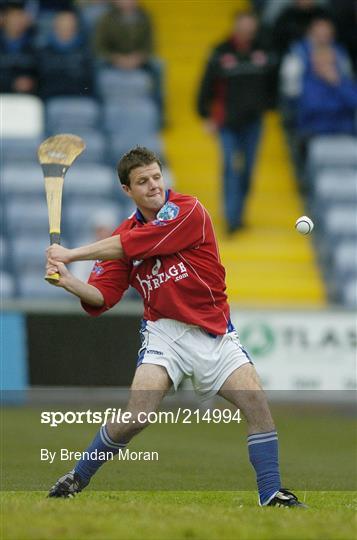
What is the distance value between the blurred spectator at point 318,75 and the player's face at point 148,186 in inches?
380

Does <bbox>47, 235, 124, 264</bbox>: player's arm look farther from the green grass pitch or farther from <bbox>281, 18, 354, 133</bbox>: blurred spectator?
<bbox>281, 18, 354, 133</bbox>: blurred spectator

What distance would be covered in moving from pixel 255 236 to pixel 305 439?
19.8ft

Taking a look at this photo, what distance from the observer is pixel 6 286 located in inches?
622

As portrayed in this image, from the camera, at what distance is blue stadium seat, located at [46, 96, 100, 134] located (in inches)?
703

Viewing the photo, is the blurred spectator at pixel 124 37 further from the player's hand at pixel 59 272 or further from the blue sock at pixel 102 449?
the blue sock at pixel 102 449

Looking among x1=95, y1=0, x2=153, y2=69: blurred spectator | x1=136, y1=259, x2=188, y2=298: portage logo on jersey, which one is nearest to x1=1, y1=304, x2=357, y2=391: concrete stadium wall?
x1=95, y1=0, x2=153, y2=69: blurred spectator

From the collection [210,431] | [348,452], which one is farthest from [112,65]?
[348,452]

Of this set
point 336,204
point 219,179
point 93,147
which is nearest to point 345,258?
point 336,204

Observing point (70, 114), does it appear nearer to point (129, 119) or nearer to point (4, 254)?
point (129, 119)

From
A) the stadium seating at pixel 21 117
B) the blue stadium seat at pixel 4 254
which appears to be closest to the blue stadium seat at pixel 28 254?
the blue stadium seat at pixel 4 254

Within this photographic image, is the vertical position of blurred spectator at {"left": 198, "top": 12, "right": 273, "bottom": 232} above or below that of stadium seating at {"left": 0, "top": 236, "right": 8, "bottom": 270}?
above

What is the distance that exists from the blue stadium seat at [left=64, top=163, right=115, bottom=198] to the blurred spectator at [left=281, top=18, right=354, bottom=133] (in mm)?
2529

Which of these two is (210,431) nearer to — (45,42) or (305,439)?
(305,439)

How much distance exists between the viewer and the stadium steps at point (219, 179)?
17656 millimetres
